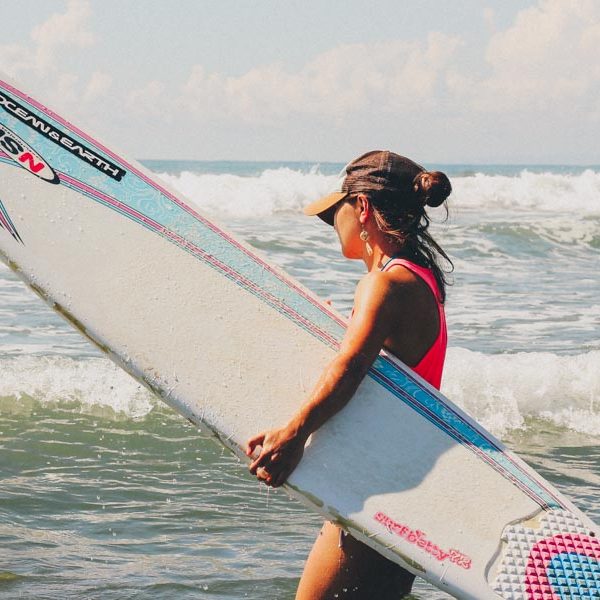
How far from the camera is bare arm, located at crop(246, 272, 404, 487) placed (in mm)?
2330

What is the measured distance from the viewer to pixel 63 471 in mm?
5230

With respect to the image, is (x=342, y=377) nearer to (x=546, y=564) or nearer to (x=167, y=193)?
(x=546, y=564)

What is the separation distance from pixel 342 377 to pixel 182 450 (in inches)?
136

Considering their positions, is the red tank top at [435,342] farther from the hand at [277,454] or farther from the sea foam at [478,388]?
the sea foam at [478,388]

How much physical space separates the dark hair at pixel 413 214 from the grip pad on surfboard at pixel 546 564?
0.71 meters

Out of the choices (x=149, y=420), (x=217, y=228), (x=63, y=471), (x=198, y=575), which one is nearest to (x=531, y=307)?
(x=149, y=420)

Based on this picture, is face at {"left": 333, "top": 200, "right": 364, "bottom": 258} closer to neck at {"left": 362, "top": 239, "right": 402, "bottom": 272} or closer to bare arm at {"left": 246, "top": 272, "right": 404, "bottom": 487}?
neck at {"left": 362, "top": 239, "right": 402, "bottom": 272}

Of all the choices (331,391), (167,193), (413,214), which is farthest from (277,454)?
(167,193)

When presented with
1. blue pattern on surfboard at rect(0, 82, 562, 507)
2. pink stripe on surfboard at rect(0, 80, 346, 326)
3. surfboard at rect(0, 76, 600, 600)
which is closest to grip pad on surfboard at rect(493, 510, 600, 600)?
surfboard at rect(0, 76, 600, 600)

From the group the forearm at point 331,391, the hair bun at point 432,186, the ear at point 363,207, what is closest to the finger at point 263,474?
the forearm at point 331,391

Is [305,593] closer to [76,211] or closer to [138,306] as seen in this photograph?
[138,306]

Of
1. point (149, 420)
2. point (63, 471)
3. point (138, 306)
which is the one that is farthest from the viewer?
point (149, 420)

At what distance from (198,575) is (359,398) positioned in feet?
5.22

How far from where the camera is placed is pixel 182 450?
18.6 ft
